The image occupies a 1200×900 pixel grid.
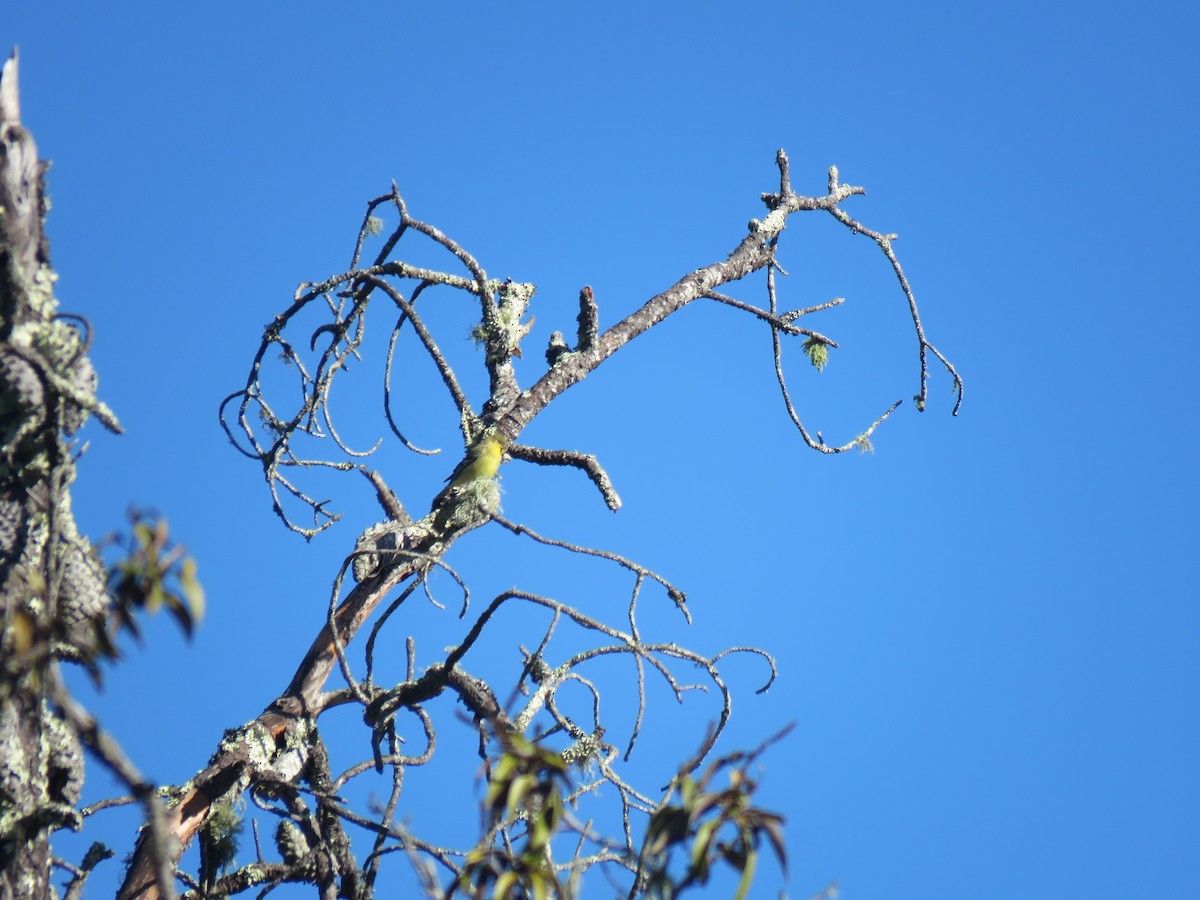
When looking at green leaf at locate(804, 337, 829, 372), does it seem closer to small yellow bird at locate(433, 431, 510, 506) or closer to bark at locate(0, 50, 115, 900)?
small yellow bird at locate(433, 431, 510, 506)

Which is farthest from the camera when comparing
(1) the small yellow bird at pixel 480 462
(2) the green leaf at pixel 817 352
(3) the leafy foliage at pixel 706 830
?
(2) the green leaf at pixel 817 352

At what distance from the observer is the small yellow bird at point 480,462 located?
3547 mm

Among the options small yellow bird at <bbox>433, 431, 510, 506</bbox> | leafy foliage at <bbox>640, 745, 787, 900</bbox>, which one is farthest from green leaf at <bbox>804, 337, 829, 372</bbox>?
leafy foliage at <bbox>640, 745, 787, 900</bbox>

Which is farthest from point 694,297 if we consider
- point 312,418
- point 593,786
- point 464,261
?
point 593,786

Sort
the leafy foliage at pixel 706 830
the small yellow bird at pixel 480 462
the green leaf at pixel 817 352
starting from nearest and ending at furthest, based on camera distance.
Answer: the leafy foliage at pixel 706 830
the small yellow bird at pixel 480 462
the green leaf at pixel 817 352

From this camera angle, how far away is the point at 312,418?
3982 millimetres

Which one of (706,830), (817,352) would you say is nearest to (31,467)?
(706,830)

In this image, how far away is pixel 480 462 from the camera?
3.56 meters

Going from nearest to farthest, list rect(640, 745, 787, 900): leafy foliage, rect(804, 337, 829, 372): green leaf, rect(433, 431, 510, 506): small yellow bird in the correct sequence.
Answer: rect(640, 745, 787, 900): leafy foliage → rect(433, 431, 510, 506): small yellow bird → rect(804, 337, 829, 372): green leaf

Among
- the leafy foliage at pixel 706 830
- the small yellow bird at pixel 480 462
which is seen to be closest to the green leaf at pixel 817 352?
the small yellow bird at pixel 480 462

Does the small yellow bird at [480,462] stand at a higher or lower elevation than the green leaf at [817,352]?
lower

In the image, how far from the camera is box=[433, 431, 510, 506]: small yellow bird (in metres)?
3.55

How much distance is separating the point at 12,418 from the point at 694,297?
234 cm

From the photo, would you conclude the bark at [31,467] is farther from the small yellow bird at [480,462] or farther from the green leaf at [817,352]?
the green leaf at [817,352]
